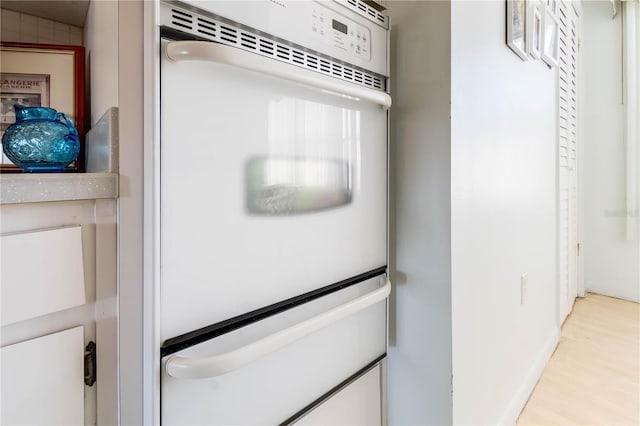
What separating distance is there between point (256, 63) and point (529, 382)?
184 centimetres

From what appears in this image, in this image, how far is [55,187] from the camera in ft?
1.77

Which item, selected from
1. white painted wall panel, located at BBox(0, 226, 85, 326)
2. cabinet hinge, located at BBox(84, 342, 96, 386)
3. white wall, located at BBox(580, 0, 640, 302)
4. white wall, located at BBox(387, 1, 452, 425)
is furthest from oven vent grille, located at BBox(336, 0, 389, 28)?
white wall, located at BBox(580, 0, 640, 302)

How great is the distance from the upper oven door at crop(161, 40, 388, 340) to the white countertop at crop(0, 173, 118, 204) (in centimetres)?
13

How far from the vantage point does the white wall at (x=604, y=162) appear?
2.81 m

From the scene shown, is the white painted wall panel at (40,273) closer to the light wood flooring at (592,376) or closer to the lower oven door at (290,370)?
the lower oven door at (290,370)

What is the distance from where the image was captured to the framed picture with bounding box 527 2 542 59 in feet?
4.85

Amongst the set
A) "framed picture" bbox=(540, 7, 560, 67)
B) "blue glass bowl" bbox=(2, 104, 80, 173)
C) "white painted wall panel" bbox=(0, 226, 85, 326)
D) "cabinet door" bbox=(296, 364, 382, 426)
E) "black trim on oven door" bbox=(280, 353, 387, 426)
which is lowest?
"cabinet door" bbox=(296, 364, 382, 426)

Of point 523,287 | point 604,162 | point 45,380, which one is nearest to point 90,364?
point 45,380

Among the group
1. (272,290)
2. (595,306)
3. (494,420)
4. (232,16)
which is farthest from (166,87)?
(595,306)

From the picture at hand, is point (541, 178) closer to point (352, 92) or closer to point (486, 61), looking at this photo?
point (486, 61)

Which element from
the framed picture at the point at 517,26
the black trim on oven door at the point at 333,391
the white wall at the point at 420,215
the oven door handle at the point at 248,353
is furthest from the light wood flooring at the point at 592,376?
the framed picture at the point at 517,26

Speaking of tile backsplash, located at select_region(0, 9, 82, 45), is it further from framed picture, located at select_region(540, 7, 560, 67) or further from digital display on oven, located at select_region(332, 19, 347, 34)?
framed picture, located at select_region(540, 7, 560, 67)

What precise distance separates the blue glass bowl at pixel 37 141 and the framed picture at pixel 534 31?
5.67 feet

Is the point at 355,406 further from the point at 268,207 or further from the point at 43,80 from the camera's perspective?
the point at 43,80
